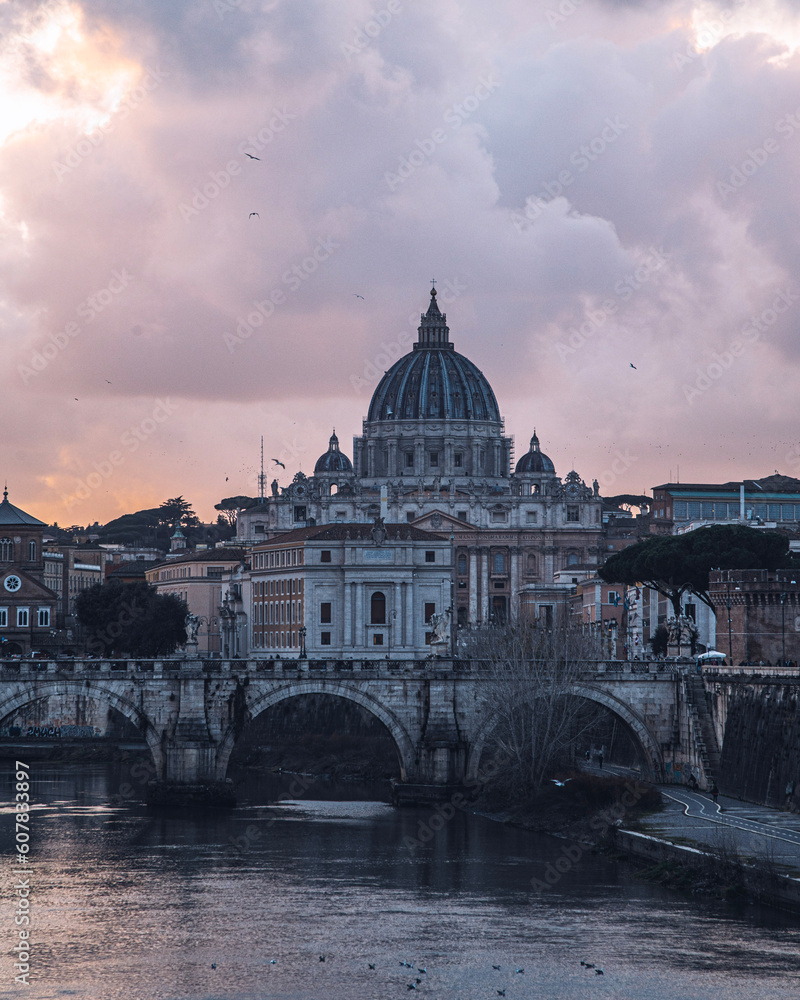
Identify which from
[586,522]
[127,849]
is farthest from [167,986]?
[586,522]

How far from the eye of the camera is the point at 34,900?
51344 millimetres

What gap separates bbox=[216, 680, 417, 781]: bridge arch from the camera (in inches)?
2832

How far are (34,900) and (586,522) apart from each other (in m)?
129

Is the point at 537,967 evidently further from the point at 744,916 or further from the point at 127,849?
the point at 127,849

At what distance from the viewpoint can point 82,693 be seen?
7012 cm

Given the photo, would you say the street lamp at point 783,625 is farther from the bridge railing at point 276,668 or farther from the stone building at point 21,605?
the stone building at point 21,605

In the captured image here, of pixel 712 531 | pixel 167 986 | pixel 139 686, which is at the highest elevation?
pixel 712 531

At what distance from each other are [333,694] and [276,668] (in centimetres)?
244

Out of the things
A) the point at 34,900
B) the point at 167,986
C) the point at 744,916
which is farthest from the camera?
the point at 34,900

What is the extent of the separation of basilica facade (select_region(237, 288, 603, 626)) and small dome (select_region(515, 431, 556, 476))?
136 mm

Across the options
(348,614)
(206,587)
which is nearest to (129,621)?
(348,614)

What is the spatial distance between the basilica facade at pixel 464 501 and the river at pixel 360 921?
8918 cm

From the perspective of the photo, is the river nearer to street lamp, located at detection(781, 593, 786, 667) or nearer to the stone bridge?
the stone bridge

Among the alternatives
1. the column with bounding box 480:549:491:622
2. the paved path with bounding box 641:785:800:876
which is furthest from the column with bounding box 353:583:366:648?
the paved path with bounding box 641:785:800:876
